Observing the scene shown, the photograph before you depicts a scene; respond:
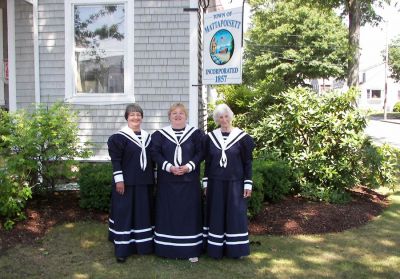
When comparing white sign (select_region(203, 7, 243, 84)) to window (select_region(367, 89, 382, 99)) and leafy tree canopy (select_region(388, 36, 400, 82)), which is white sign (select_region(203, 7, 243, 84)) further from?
window (select_region(367, 89, 382, 99))

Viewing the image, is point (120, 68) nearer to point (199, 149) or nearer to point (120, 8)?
point (120, 8)

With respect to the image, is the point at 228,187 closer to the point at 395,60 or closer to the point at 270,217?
the point at 270,217

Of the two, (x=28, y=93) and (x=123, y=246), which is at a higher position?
(x=28, y=93)

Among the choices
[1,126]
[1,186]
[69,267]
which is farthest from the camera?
[1,126]

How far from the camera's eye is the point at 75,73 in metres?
8.34

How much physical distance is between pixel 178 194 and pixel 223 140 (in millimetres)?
738

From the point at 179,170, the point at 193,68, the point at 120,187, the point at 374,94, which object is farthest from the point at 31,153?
the point at 374,94

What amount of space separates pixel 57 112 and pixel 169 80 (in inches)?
91.8

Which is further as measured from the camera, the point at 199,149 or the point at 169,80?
the point at 169,80

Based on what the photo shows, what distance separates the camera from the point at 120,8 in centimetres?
826

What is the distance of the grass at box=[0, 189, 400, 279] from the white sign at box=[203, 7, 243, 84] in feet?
9.87

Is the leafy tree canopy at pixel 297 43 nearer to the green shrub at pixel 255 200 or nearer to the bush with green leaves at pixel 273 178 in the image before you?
the bush with green leaves at pixel 273 178

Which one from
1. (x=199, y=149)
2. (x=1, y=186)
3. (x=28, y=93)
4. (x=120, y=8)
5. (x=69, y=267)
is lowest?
(x=69, y=267)

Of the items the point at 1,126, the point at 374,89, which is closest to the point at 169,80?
the point at 1,126
